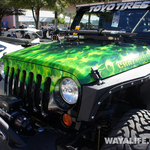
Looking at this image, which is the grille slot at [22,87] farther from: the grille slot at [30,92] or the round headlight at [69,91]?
the round headlight at [69,91]

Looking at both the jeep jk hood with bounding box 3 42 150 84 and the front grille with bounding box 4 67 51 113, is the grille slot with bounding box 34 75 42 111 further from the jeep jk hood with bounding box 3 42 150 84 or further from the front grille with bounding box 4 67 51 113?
the jeep jk hood with bounding box 3 42 150 84

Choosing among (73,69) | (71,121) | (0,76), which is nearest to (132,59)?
(73,69)

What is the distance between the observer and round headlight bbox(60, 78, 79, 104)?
5.64 ft

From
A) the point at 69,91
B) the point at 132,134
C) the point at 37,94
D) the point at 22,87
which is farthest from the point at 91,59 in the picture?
the point at 22,87

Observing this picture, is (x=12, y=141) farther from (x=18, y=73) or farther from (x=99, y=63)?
(x=99, y=63)

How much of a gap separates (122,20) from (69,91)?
6.78 ft

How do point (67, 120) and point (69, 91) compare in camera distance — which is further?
point (67, 120)

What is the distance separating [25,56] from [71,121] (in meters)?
1.08

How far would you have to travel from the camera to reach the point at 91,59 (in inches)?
79.0

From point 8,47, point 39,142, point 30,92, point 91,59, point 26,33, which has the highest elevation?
point 91,59

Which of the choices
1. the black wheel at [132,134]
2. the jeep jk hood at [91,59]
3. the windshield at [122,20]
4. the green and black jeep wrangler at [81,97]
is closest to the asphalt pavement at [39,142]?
the green and black jeep wrangler at [81,97]

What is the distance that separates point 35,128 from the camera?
7.06 feet

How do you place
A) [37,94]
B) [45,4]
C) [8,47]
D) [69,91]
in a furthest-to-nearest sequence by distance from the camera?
[45,4] < [8,47] < [37,94] < [69,91]

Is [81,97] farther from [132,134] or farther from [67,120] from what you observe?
[132,134]
